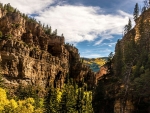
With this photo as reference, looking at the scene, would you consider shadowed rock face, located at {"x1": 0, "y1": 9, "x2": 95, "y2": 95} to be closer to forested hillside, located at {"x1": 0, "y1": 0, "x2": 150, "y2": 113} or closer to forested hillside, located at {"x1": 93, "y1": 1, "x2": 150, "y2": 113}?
forested hillside, located at {"x1": 0, "y1": 0, "x2": 150, "y2": 113}

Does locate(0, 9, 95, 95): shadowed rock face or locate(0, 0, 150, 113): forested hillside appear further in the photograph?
locate(0, 9, 95, 95): shadowed rock face

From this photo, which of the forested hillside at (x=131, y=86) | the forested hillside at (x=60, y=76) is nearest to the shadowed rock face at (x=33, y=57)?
the forested hillside at (x=60, y=76)

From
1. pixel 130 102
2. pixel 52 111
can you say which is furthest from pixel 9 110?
pixel 130 102

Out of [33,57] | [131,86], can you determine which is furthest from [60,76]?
[131,86]

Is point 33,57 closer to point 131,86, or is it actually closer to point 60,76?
point 60,76

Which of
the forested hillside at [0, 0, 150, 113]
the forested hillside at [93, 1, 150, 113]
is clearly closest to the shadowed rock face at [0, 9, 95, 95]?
the forested hillside at [0, 0, 150, 113]

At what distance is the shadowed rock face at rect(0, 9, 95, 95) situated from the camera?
355ft

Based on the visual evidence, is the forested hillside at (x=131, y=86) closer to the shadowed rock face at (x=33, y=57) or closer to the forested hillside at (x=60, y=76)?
the forested hillside at (x=60, y=76)

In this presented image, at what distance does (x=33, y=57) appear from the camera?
402ft

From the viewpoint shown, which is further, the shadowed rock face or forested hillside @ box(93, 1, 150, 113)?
the shadowed rock face

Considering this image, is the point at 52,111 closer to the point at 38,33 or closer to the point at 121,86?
the point at 121,86

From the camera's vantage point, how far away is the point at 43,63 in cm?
12962

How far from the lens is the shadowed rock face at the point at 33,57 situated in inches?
4259

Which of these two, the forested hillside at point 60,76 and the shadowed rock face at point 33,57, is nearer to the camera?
the forested hillside at point 60,76
